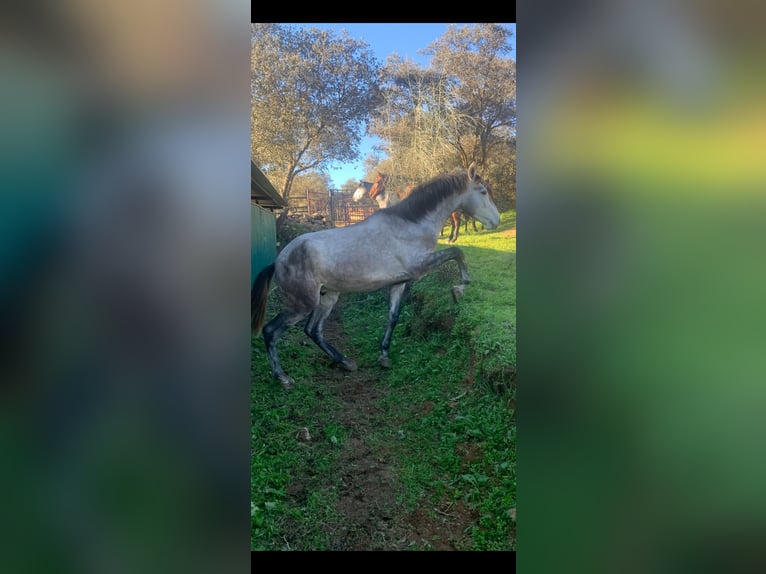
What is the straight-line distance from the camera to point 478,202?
8.24 ft

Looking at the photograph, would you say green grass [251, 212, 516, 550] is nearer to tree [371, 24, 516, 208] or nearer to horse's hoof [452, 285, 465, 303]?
horse's hoof [452, 285, 465, 303]

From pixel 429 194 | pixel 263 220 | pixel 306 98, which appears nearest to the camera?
pixel 263 220

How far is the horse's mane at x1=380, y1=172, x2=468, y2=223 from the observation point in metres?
2.52

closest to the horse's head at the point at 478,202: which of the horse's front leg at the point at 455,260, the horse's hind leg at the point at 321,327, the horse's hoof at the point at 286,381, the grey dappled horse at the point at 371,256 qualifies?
the grey dappled horse at the point at 371,256

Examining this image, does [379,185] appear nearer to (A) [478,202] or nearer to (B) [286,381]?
(A) [478,202]

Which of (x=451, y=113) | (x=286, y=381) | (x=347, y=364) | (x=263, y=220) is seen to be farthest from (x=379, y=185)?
(x=286, y=381)

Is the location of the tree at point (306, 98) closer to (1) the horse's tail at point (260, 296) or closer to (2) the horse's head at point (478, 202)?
(1) the horse's tail at point (260, 296)

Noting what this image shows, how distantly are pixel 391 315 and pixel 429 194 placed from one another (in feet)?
2.57
